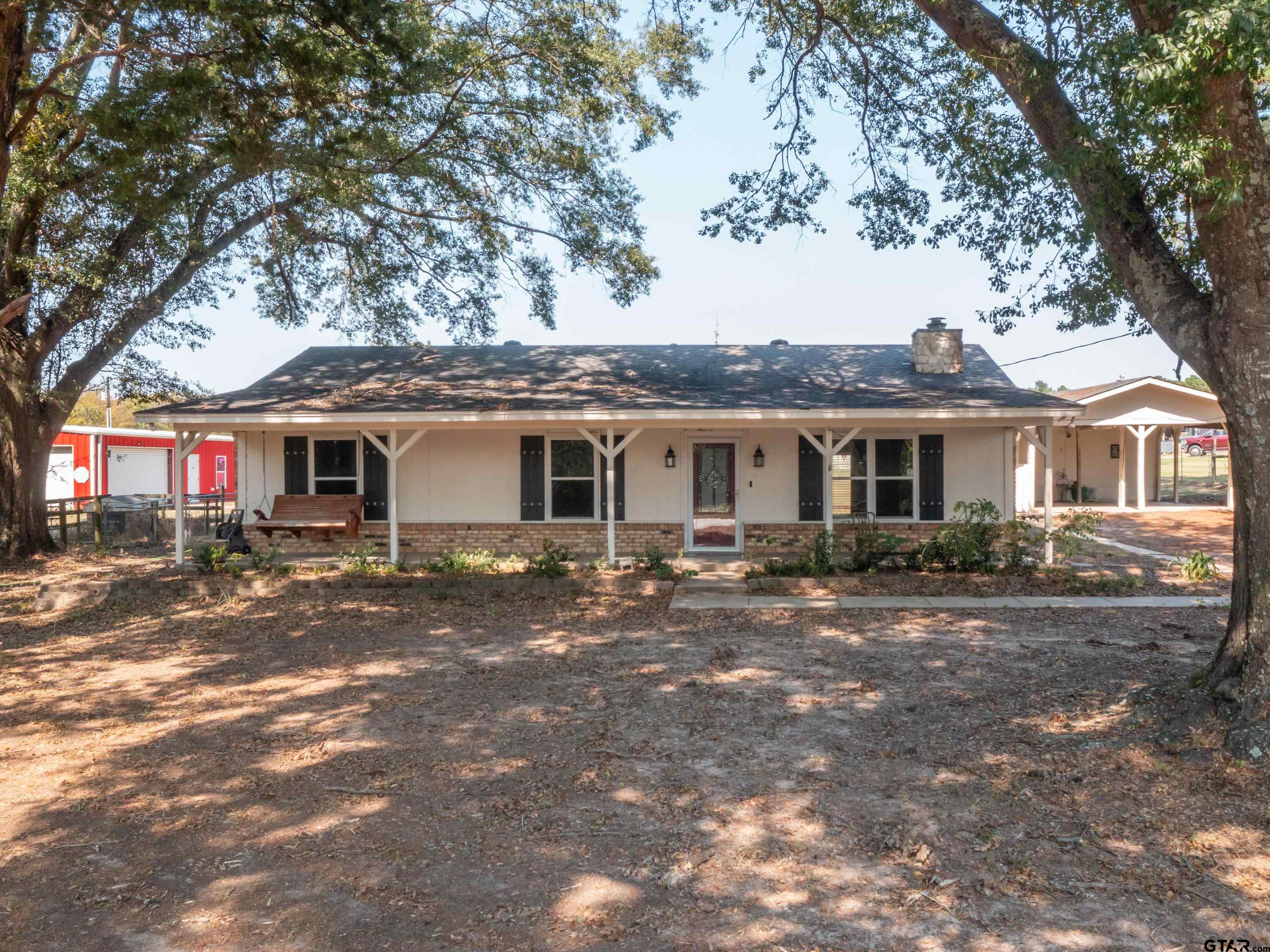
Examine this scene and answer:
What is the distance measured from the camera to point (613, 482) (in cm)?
1265

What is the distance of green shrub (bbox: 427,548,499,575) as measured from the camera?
11.7 meters

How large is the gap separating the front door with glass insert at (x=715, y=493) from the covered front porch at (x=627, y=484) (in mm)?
21

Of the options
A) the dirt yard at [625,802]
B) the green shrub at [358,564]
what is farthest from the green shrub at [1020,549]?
the green shrub at [358,564]

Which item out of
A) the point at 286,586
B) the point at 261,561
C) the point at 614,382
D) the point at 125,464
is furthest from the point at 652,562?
the point at 125,464

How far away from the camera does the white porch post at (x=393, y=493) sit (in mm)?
12336

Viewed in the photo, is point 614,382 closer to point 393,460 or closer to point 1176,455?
point 393,460

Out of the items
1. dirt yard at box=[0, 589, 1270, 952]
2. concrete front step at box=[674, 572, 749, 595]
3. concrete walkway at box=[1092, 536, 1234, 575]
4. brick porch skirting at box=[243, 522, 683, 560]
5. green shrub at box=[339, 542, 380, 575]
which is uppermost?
brick porch skirting at box=[243, 522, 683, 560]

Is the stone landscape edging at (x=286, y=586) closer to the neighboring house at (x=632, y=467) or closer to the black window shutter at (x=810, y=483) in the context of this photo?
the neighboring house at (x=632, y=467)

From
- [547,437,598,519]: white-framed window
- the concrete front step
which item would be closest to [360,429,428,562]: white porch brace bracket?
[547,437,598,519]: white-framed window

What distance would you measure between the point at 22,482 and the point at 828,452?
1353cm

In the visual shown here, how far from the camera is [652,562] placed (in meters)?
11.8

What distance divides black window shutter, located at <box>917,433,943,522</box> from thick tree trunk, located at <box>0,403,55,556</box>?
1494 centimetres

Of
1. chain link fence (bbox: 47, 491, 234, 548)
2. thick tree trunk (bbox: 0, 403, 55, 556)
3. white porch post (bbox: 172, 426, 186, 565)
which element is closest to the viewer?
white porch post (bbox: 172, 426, 186, 565)

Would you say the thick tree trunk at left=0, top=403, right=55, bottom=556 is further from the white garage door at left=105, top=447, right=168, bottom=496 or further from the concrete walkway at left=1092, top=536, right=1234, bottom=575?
the concrete walkway at left=1092, top=536, right=1234, bottom=575
